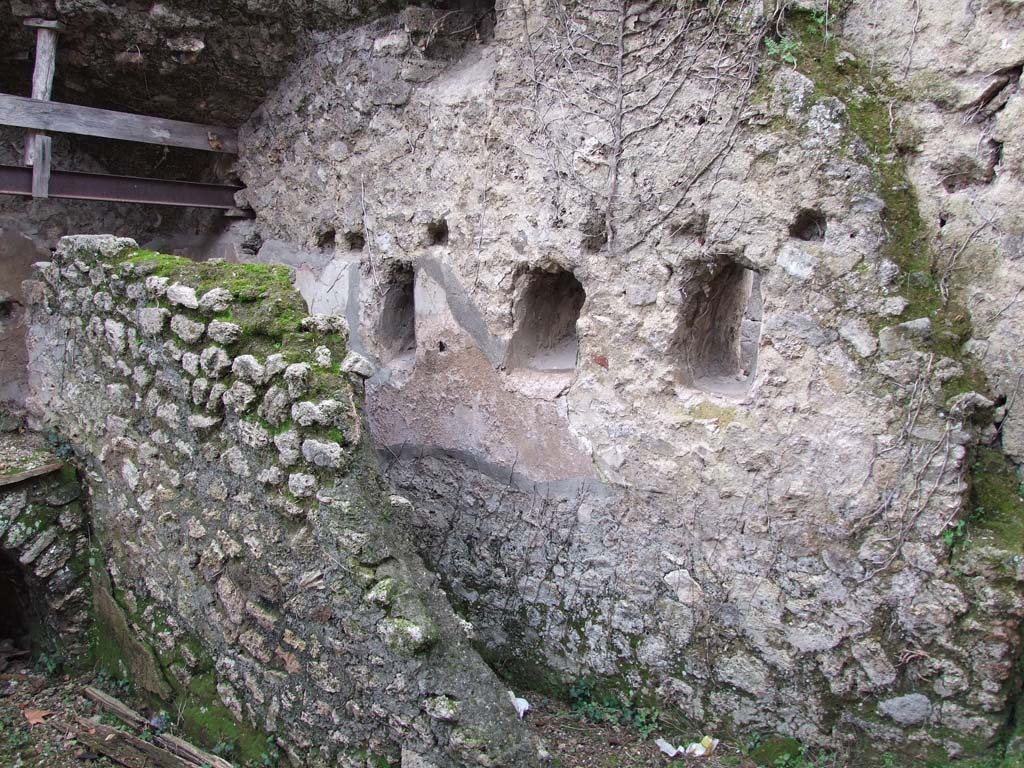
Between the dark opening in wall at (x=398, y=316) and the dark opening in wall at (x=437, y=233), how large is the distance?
9.9 inches

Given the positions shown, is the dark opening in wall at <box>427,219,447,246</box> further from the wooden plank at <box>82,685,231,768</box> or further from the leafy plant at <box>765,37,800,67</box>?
the wooden plank at <box>82,685,231,768</box>

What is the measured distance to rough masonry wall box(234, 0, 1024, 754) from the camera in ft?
9.78

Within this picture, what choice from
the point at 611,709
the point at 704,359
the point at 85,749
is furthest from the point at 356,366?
the point at 85,749

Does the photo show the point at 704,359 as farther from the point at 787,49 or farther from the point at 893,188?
the point at 787,49

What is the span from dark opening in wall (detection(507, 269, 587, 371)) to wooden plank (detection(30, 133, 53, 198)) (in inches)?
107

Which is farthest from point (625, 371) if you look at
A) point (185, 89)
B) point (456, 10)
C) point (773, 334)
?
point (185, 89)

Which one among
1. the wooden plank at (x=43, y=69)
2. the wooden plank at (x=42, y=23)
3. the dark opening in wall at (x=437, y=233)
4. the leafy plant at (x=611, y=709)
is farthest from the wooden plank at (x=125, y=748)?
the wooden plank at (x=42, y=23)

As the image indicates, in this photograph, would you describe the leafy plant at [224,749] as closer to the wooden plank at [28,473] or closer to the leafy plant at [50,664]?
the leafy plant at [50,664]

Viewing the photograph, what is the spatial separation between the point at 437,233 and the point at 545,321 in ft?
2.53

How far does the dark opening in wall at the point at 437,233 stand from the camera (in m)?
4.29

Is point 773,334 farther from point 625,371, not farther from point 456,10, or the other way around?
point 456,10

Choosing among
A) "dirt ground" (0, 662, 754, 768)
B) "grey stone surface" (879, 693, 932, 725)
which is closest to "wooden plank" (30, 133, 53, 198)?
"dirt ground" (0, 662, 754, 768)

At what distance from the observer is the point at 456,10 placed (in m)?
4.31

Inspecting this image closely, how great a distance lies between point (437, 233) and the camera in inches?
172
